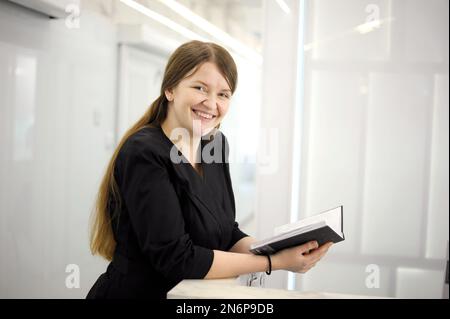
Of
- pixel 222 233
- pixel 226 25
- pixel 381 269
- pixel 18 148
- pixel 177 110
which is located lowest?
pixel 381 269

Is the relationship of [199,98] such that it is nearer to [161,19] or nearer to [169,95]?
[169,95]

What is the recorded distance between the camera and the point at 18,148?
7.96 ft

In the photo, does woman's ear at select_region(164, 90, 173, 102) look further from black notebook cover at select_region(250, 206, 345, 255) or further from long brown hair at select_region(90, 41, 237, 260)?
black notebook cover at select_region(250, 206, 345, 255)

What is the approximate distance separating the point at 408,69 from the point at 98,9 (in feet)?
6.51

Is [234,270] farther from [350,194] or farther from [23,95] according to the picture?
[23,95]

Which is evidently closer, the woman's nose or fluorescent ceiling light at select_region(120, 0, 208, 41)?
the woman's nose

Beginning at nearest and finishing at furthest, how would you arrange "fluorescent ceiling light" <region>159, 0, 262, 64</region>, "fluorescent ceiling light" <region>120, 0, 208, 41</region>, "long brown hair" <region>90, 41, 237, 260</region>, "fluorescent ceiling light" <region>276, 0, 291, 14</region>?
"long brown hair" <region>90, 41, 237, 260</region> < "fluorescent ceiling light" <region>276, 0, 291, 14</region> < "fluorescent ceiling light" <region>120, 0, 208, 41</region> < "fluorescent ceiling light" <region>159, 0, 262, 64</region>

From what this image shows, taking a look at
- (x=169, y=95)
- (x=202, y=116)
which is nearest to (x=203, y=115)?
(x=202, y=116)

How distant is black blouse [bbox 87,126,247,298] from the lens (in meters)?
1.16

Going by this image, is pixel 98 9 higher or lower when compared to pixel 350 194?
higher

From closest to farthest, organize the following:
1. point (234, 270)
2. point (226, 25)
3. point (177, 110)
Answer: point (234, 270), point (177, 110), point (226, 25)

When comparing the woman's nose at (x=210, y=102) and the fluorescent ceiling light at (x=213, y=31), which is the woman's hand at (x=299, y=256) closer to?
the woman's nose at (x=210, y=102)

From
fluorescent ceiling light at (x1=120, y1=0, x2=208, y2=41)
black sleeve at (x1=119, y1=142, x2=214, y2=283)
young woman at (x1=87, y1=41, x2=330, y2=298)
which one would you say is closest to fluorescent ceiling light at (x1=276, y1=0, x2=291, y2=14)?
young woman at (x1=87, y1=41, x2=330, y2=298)
